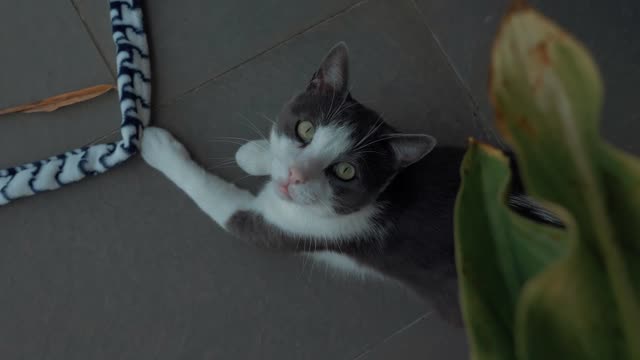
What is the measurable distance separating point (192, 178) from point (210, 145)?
0.45 feet

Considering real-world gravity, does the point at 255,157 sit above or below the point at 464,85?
above

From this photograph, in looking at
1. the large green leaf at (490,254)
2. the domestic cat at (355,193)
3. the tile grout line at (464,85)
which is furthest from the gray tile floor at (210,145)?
the large green leaf at (490,254)

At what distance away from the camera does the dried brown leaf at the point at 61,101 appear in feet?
4.54

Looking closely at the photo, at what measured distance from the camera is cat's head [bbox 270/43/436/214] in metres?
1.03

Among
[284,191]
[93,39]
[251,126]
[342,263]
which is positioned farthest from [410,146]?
[93,39]

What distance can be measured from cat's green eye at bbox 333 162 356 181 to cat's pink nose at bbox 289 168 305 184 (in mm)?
90

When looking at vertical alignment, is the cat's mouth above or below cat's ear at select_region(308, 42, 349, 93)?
below

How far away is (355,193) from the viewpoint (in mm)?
1064

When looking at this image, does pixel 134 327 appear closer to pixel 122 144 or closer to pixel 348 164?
pixel 122 144

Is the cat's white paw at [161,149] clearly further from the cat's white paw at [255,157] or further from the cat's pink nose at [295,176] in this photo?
the cat's pink nose at [295,176]

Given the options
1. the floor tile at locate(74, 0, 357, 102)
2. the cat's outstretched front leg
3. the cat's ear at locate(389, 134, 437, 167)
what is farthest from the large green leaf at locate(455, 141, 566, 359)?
the floor tile at locate(74, 0, 357, 102)

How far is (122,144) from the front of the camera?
1346 mm

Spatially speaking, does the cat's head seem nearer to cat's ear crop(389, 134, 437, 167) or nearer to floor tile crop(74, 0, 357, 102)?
cat's ear crop(389, 134, 437, 167)

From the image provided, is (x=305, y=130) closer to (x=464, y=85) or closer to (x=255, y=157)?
(x=255, y=157)
